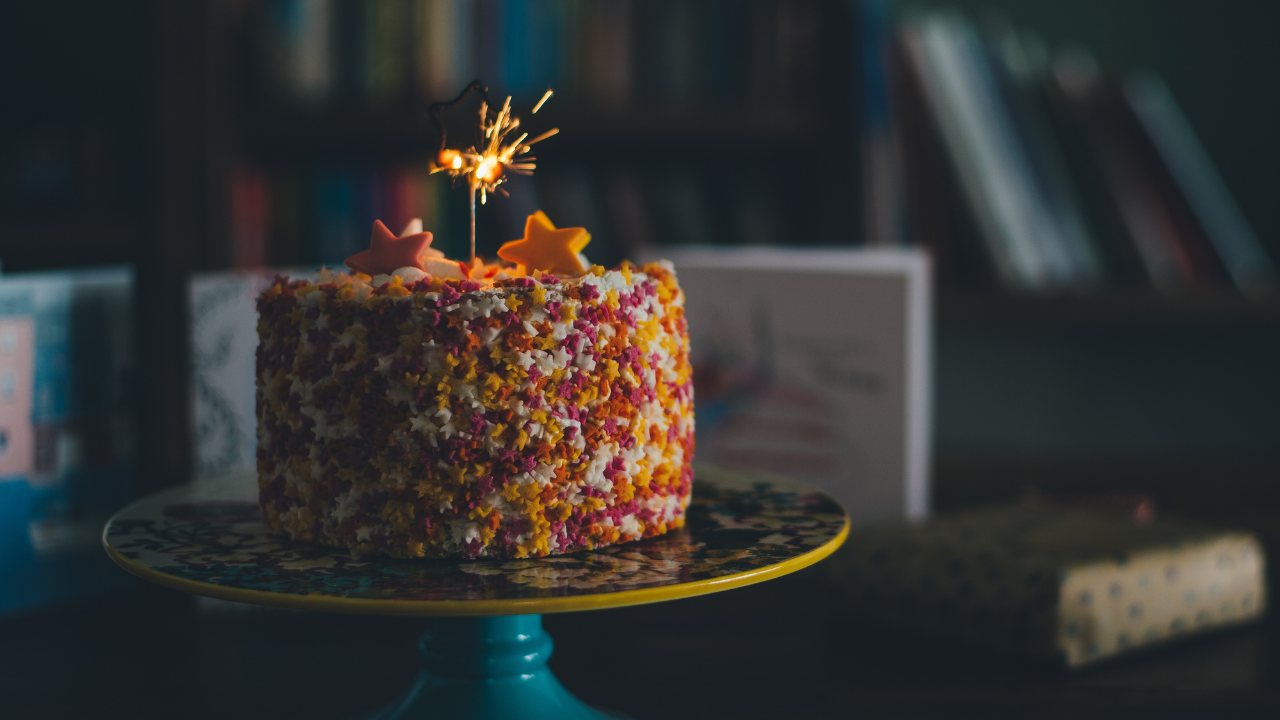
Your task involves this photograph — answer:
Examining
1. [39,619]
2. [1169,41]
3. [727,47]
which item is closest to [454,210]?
[727,47]

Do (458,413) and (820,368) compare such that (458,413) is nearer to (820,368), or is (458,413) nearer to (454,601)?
(454,601)

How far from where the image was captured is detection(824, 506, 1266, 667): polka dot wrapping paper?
2.68ft

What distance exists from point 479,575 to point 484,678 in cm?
11

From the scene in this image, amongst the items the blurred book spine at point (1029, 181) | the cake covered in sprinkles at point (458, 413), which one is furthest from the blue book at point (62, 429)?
the blurred book spine at point (1029, 181)

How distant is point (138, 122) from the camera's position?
5.75 feet

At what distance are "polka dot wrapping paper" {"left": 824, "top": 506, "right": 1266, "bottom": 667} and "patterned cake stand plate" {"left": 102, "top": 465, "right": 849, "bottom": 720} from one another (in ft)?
0.68

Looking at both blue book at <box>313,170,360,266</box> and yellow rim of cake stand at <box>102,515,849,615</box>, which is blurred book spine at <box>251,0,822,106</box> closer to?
blue book at <box>313,170,360,266</box>

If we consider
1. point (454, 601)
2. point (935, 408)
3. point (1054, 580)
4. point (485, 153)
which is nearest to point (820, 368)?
point (1054, 580)

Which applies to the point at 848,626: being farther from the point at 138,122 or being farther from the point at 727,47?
the point at 138,122

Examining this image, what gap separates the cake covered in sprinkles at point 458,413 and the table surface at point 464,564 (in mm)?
20

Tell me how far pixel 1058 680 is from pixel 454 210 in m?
1.20

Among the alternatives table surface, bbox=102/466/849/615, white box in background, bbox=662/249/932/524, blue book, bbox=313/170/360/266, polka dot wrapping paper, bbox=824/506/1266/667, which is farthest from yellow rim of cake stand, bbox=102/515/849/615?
blue book, bbox=313/170/360/266

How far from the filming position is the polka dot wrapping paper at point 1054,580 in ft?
2.68

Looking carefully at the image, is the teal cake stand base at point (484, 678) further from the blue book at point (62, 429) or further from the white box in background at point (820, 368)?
the white box in background at point (820, 368)
